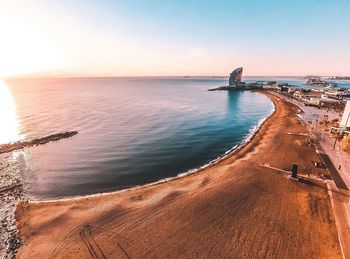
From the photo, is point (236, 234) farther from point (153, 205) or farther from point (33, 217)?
point (33, 217)

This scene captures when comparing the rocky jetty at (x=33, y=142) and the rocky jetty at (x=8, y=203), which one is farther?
the rocky jetty at (x=33, y=142)

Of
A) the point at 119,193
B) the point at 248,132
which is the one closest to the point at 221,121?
the point at 248,132

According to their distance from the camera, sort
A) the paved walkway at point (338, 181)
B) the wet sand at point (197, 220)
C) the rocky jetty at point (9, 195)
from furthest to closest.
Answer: the rocky jetty at point (9, 195) → the paved walkway at point (338, 181) → the wet sand at point (197, 220)

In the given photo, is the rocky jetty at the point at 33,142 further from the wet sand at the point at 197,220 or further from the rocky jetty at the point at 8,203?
the wet sand at the point at 197,220

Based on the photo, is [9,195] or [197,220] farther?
[9,195]

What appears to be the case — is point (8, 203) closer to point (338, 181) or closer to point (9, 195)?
point (9, 195)

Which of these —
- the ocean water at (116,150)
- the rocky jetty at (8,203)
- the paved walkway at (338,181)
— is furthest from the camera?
the ocean water at (116,150)

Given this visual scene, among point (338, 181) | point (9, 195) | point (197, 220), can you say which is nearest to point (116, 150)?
point (9, 195)

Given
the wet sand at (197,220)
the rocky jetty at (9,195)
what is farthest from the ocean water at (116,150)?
the wet sand at (197,220)

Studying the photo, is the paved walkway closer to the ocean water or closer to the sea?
the sea
